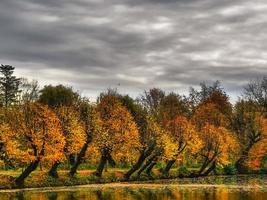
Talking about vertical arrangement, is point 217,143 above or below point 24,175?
above

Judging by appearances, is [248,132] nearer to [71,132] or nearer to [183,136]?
[183,136]

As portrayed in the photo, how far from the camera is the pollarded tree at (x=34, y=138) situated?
221ft

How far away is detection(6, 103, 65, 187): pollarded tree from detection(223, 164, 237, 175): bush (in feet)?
134

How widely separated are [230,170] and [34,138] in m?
46.0

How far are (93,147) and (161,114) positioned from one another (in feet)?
124

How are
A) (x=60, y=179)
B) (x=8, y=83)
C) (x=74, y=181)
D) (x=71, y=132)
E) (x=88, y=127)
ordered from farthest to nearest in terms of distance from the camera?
(x=8, y=83), (x=88, y=127), (x=71, y=132), (x=74, y=181), (x=60, y=179)

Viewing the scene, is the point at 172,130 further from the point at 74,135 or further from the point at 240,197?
the point at 240,197

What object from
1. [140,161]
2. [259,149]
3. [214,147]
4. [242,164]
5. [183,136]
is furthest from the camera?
[242,164]

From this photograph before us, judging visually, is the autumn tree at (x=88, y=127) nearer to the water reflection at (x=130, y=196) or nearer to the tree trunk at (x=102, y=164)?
the tree trunk at (x=102, y=164)

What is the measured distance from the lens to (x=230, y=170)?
101625 mm

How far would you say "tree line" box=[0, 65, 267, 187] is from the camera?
69750 mm

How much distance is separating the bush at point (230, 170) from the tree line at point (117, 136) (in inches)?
50.3

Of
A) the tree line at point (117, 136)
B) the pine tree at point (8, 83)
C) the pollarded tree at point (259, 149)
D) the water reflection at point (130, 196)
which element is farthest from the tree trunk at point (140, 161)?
the pine tree at point (8, 83)

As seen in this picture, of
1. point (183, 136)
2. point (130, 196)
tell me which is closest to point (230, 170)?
point (183, 136)
